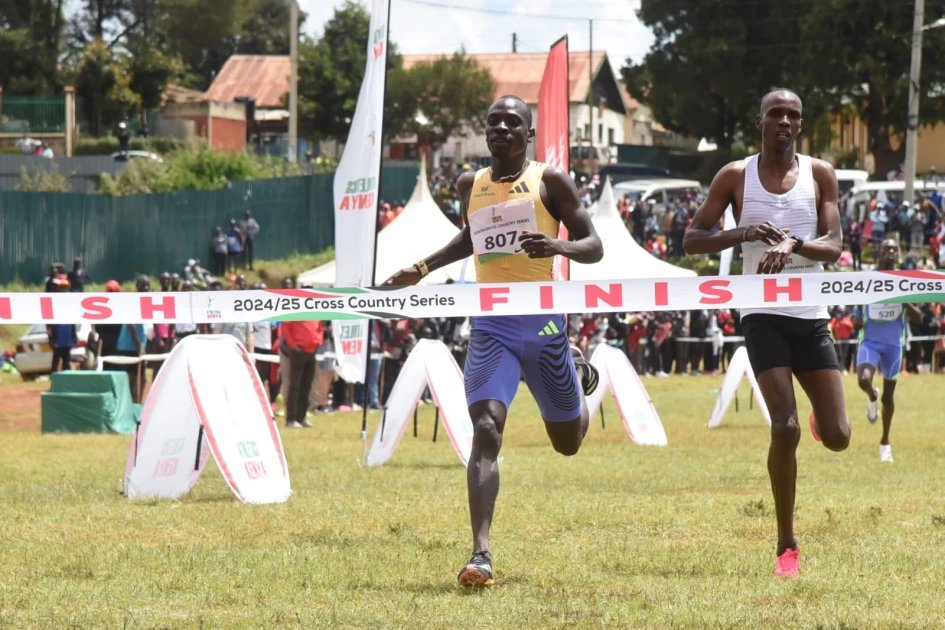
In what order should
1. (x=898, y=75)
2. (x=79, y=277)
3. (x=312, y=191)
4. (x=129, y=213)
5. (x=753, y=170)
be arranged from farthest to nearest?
(x=898, y=75) → (x=312, y=191) → (x=129, y=213) → (x=79, y=277) → (x=753, y=170)

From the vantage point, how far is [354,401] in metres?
22.0

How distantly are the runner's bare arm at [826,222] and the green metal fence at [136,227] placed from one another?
26.7 metres

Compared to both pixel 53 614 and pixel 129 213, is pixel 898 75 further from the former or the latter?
pixel 53 614

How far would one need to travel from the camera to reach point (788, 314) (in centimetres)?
662

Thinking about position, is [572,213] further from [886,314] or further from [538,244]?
[886,314]

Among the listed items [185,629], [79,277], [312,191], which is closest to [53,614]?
[185,629]

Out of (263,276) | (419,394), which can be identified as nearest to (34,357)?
(419,394)

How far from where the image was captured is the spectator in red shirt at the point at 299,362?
17.8 metres

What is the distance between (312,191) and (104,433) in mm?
27003

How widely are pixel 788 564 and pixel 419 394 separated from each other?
21.2 ft

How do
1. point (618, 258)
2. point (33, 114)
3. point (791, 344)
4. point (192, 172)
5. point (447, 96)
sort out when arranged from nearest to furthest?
1. point (791, 344)
2. point (618, 258)
3. point (192, 172)
4. point (33, 114)
5. point (447, 96)

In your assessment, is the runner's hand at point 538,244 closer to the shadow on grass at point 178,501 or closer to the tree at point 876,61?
the shadow on grass at point 178,501

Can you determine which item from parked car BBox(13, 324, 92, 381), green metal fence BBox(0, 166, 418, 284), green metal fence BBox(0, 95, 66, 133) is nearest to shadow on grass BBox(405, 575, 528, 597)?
parked car BBox(13, 324, 92, 381)

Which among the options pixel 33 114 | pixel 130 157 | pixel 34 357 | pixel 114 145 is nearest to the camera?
pixel 34 357
